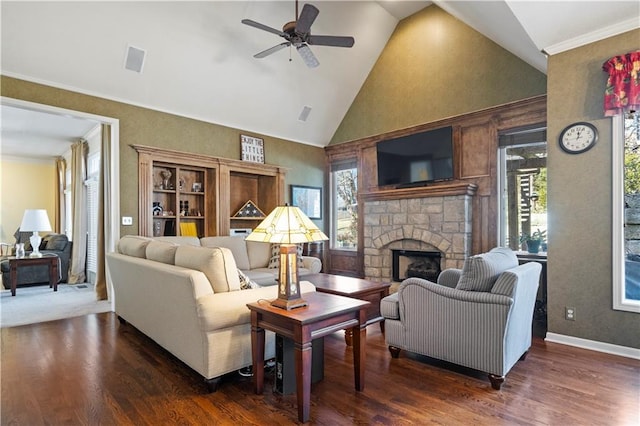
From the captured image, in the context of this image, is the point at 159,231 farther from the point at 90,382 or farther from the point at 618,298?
the point at 618,298

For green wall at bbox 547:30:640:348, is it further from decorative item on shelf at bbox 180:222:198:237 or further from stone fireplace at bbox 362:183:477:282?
decorative item on shelf at bbox 180:222:198:237

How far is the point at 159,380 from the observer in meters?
2.56

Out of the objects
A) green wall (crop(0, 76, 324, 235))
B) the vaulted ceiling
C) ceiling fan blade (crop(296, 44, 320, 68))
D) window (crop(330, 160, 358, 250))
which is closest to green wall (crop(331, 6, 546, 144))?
the vaulted ceiling

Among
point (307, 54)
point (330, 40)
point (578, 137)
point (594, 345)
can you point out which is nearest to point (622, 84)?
point (578, 137)

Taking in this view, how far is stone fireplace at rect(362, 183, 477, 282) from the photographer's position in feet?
16.8

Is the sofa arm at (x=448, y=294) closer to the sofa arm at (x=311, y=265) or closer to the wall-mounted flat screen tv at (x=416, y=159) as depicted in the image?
the sofa arm at (x=311, y=265)

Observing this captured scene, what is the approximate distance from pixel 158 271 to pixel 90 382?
35.2 inches

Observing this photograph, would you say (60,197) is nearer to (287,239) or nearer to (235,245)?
(235,245)

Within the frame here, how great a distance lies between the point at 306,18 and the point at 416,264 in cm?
404

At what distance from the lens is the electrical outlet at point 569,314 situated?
131 inches

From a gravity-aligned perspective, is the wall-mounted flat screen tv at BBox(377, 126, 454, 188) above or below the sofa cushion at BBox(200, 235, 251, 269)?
above

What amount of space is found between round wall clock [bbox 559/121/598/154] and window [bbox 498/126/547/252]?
4.51 feet

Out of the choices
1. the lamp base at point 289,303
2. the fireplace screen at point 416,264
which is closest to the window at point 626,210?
the fireplace screen at point 416,264

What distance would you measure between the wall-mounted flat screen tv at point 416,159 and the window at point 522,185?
77 cm
